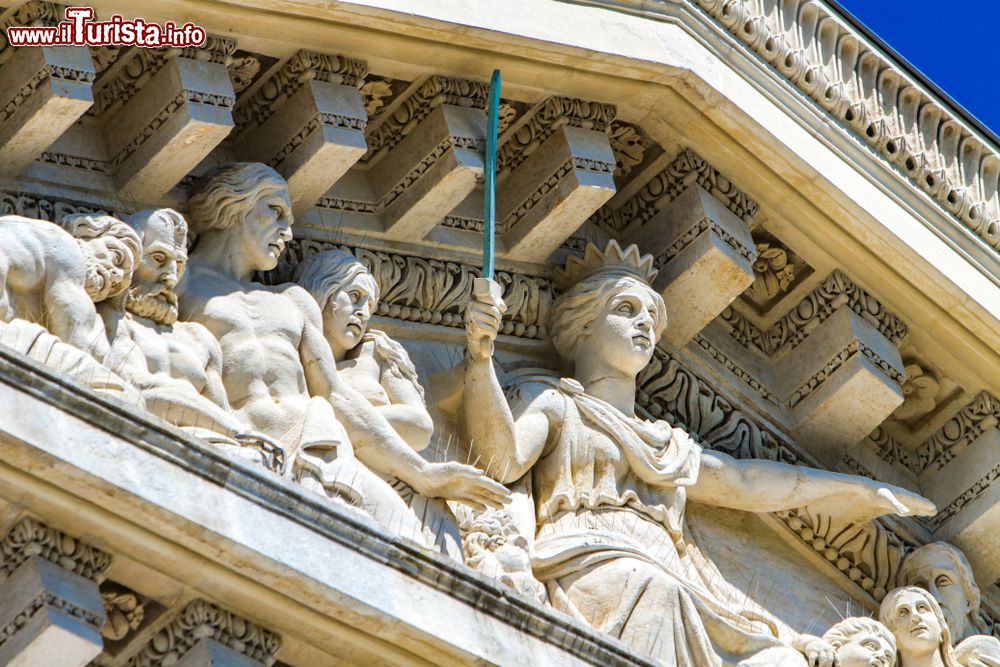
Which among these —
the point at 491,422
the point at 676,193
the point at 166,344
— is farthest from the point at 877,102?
the point at 166,344

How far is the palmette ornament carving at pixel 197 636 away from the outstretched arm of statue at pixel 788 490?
2.32 m

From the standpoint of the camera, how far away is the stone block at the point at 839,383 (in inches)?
422

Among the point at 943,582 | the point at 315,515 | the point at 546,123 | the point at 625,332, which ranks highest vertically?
the point at 546,123

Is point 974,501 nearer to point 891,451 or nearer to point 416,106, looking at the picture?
point 891,451

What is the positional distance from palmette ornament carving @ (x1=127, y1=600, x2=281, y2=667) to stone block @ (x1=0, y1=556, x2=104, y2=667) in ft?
0.78

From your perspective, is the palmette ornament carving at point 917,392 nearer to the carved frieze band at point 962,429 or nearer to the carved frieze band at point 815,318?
the carved frieze band at point 962,429

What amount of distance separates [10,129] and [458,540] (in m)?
1.67

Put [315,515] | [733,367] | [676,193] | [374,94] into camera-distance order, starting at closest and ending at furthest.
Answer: [315,515] < [374,94] < [676,193] < [733,367]

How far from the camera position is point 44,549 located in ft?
26.7

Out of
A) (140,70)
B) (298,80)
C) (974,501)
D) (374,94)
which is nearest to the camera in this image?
(140,70)

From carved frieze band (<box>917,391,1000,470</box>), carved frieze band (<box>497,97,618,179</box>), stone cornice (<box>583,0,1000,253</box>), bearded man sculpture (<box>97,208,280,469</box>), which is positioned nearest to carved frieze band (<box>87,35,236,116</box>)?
bearded man sculpture (<box>97,208,280,469</box>)

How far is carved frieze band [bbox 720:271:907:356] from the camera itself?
10.8 metres

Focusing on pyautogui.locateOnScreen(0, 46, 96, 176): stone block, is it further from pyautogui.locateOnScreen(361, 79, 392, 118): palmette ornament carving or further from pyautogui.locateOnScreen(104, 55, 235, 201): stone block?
pyautogui.locateOnScreen(361, 79, 392, 118): palmette ornament carving

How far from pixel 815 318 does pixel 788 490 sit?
25.3 inches
